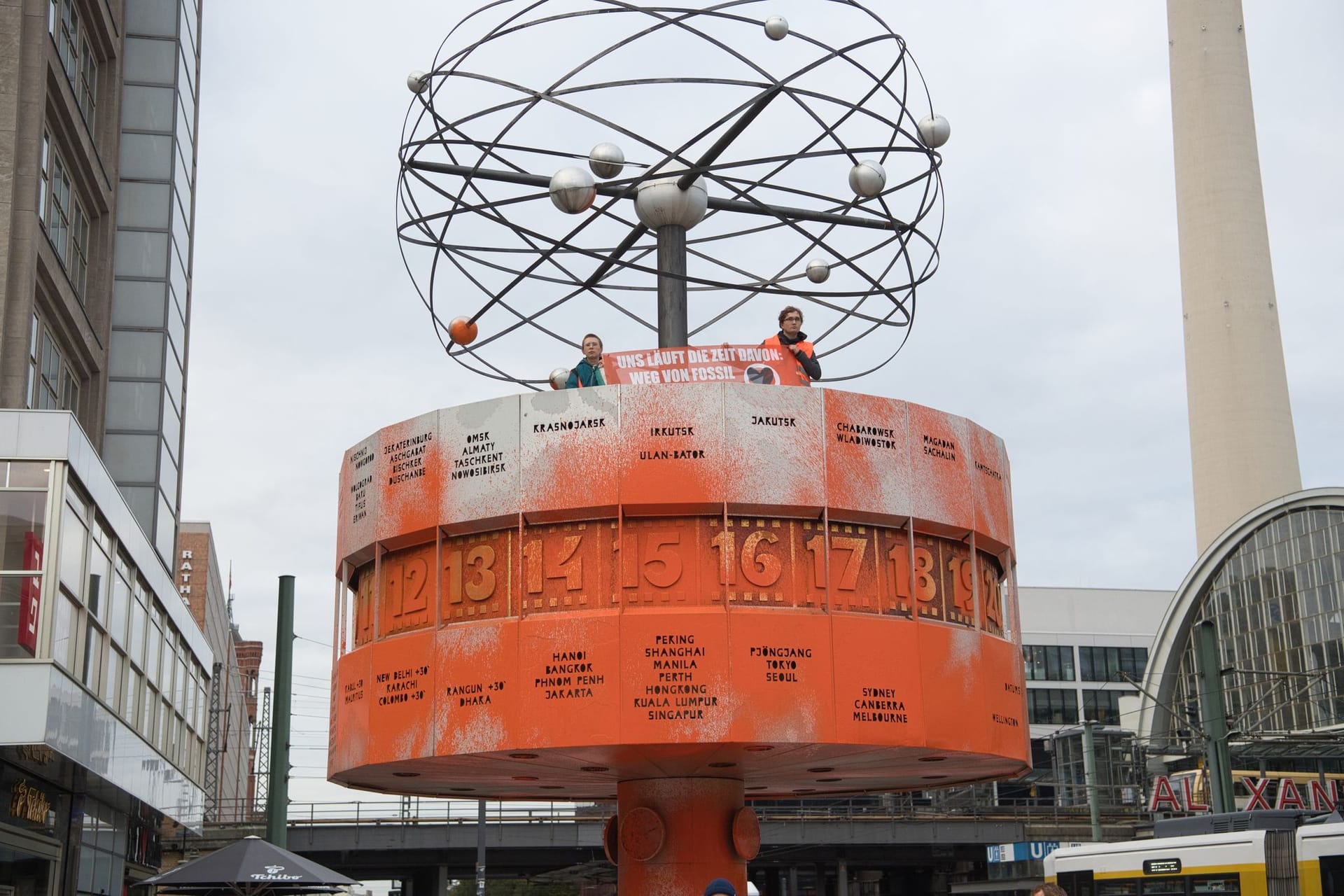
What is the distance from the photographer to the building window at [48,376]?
37.1 m

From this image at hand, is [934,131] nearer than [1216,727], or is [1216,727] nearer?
[934,131]

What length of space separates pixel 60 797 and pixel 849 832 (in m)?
35.6

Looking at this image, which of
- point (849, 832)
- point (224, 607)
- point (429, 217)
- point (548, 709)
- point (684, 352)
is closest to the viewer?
point (548, 709)

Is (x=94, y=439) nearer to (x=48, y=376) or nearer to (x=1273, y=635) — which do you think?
(x=48, y=376)

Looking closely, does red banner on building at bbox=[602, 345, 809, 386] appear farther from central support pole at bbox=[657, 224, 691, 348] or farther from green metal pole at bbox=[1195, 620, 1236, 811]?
green metal pole at bbox=[1195, 620, 1236, 811]

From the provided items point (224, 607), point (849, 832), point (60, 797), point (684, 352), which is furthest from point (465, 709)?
point (224, 607)

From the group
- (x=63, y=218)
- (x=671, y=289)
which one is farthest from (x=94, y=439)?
(x=671, y=289)

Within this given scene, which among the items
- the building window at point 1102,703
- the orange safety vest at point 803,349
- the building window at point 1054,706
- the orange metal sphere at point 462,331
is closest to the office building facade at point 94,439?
the orange metal sphere at point 462,331

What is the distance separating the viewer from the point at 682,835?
18016 mm

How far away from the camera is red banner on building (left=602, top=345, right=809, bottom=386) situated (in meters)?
17.2

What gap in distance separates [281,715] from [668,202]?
640 inches

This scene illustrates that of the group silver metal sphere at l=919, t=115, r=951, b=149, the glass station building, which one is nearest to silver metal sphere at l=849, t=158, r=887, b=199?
silver metal sphere at l=919, t=115, r=951, b=149

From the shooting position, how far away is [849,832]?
192 feet

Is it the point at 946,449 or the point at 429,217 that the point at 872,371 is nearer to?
the point at 946,449
